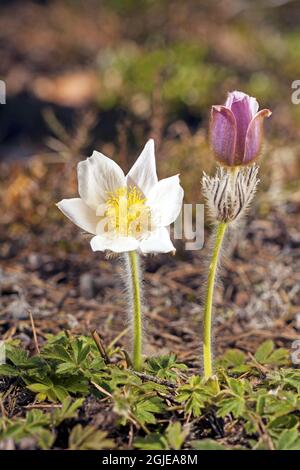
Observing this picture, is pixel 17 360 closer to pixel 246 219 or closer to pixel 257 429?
pixel 257 429

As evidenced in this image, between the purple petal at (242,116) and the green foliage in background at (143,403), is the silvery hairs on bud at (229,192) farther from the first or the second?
the green foliage in background at (143,403)

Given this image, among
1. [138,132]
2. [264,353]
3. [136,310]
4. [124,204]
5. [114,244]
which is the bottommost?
[264,353]

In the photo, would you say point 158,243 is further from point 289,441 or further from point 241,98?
point 289,441

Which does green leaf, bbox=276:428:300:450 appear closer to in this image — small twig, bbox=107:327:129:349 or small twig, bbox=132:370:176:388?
small twig, bbox=132:370:176:388

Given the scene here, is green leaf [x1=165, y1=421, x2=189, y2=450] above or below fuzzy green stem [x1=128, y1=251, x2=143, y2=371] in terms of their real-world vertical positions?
below

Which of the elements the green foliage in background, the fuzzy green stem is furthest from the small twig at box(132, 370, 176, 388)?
the fuzzy green stem

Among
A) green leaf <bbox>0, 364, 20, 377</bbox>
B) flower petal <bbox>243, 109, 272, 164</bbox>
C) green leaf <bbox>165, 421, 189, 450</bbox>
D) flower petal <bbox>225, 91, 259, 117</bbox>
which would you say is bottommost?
green leaf <bbox>165, 421, 189, 450</bbox>

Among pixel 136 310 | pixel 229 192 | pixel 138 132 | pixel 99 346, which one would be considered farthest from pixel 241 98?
pixel 138 132
